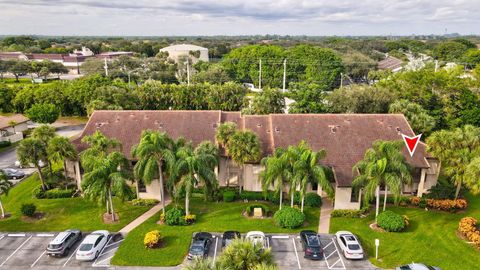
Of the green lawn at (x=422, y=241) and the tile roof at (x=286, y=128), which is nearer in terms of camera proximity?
the green lawn at (x=422, y=241)

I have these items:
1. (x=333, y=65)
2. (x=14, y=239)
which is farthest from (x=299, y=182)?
(x=333, y=65)

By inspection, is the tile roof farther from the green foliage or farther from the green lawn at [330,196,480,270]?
the green foliage

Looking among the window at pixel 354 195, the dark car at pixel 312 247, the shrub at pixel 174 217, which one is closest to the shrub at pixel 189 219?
the shrub at pixel 174 217

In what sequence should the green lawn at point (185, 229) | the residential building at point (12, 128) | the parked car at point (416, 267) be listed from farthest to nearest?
the residential building at point (12, 128) < the green lawn at point (185, 229) < the parked car at point (416, 267)

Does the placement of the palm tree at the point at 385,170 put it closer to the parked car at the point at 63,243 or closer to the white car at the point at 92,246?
the white car at the point at 92,246

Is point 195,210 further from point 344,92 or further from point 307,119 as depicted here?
point 344,92

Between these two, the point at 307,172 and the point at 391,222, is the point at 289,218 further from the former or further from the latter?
the point at 391,222
